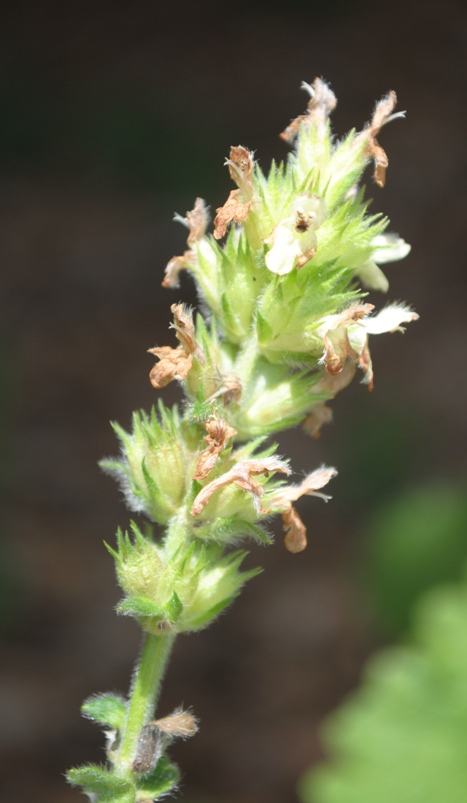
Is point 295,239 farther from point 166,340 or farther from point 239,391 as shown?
point 166,340

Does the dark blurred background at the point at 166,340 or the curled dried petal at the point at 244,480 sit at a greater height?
the dark blurred background at the point at 166,340

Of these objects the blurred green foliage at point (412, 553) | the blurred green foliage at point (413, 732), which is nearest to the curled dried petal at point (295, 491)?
the blurred green foliage at point (413, 732)

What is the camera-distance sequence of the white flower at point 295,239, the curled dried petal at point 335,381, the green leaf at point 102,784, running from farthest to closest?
the curled dried petal at point 335,381
the white flower at point 295,239
the green leaf at point 102,784

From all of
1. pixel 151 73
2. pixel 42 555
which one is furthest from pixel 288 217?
pixel 151 73

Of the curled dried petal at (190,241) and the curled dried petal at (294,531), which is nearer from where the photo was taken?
the curled dried petal at (294,531)

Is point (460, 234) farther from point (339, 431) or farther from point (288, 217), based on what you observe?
point (288, 217)

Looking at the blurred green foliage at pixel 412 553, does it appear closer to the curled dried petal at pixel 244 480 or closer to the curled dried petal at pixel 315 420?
the curled dried petal at pixel 315 420

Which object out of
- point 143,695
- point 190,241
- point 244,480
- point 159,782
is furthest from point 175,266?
point 159,782
